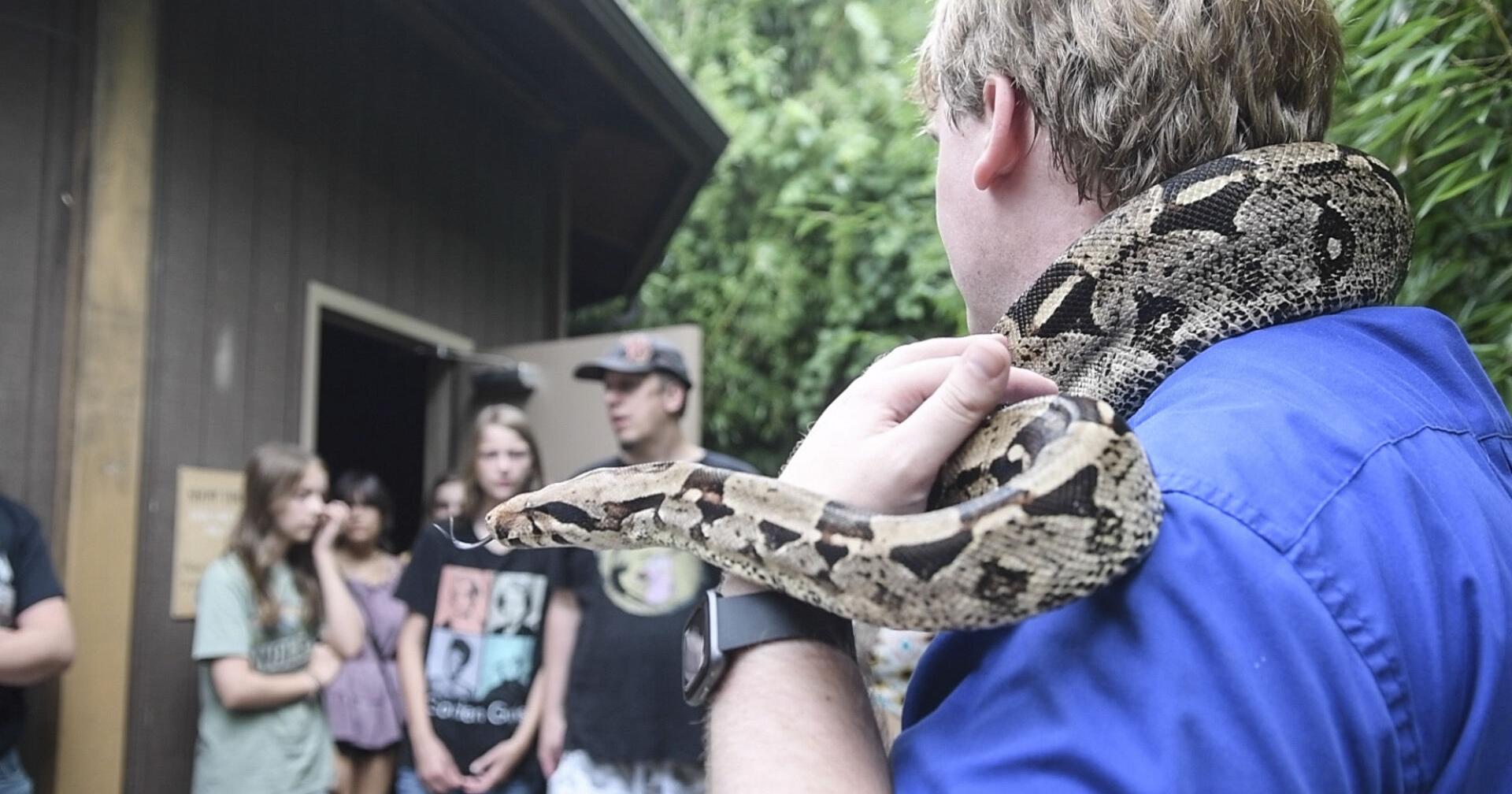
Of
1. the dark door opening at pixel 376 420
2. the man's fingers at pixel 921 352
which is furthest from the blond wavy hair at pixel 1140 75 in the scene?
the dark door opening at pixel 376 420

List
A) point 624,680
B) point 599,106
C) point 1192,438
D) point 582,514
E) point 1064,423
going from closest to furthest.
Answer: point 1192,438 < point 1064,423 < point 582,514 < point 624,680 < point 599,106

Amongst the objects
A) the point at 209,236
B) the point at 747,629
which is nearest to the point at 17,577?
the point at 209,236

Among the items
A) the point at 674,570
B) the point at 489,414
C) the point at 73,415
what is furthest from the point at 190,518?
the point at 674,570

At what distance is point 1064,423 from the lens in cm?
160

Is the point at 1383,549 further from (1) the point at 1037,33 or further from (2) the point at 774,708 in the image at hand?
(1) the point at 1037,33

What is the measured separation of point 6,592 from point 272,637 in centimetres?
138

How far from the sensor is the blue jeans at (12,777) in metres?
3.95

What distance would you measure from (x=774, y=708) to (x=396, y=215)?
607cm

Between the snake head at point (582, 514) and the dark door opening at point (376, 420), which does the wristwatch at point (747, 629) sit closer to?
the snake head at point (582, 514)

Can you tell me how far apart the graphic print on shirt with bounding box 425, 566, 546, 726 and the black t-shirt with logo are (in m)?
1.78

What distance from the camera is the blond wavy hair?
1.91 m

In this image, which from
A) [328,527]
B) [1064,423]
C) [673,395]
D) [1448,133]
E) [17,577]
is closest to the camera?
[1064,423]

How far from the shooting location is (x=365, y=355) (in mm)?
10844

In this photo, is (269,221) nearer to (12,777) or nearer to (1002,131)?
(12,777)
